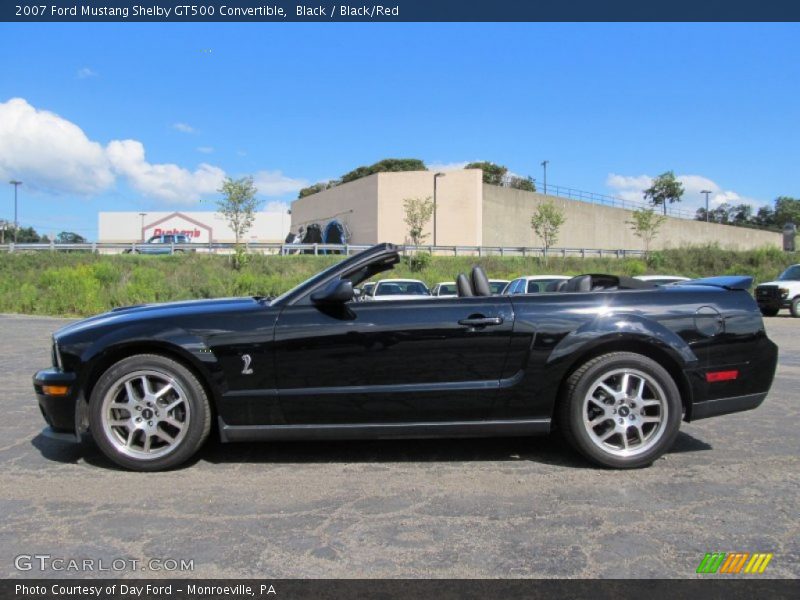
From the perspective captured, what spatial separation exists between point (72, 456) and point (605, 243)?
178ft

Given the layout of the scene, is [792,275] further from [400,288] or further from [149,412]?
[149,412]

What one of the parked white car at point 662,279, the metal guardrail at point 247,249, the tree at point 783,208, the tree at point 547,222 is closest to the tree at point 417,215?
the metal guardrail at point 247,249

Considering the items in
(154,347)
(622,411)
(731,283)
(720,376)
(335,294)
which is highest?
(731,283)

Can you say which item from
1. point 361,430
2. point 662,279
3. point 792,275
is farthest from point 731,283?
point 792,275

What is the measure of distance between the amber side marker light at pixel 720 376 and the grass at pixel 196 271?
18125 mm

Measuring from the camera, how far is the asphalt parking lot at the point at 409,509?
9.11 ft

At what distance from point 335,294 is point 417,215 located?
39.1 m

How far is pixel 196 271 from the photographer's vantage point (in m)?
26.6

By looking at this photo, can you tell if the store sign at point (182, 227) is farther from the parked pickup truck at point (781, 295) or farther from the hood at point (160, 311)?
the hood at point (160, 311)

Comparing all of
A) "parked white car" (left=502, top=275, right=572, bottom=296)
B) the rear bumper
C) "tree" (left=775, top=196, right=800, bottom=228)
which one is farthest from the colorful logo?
"tree" (left=775, top=196, right=800, bottom=228)

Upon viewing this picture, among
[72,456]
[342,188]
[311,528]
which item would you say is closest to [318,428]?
[311,528]

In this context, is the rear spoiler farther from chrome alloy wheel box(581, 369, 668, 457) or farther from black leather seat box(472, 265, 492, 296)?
black leather seat box(472, 265, 492, 296)

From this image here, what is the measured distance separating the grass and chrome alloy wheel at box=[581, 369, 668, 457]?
58.9 ft

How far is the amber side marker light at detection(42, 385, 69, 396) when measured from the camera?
3.91 metres
